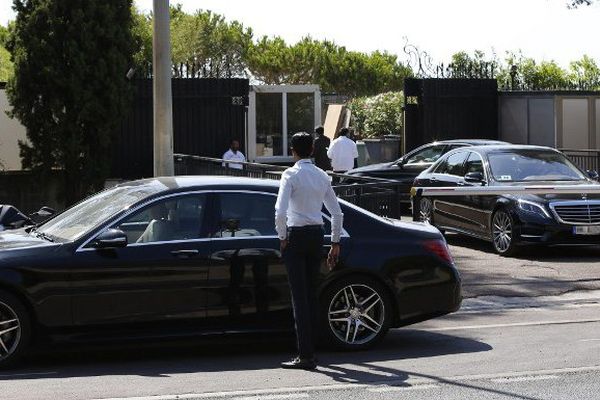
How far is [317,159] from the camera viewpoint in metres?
Result: 21.9

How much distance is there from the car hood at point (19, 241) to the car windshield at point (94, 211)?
0.45ft

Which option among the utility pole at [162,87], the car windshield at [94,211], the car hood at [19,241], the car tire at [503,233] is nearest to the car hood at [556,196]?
the car tire at [503,233]

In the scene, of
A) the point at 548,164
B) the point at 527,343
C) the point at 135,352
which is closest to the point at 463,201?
the point at 548,164

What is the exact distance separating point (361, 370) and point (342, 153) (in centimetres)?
1421

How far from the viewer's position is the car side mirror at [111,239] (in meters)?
8.90

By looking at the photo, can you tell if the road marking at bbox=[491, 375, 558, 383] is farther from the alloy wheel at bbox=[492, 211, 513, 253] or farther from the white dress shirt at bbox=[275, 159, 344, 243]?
the alloy wheel at bbox=[492, 211, 513, 253]

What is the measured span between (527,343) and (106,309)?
11.9 ft

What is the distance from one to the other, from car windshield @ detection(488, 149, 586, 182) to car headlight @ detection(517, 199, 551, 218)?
2.31 feet

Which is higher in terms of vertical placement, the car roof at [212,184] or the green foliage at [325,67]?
the green foliage at [325,67]

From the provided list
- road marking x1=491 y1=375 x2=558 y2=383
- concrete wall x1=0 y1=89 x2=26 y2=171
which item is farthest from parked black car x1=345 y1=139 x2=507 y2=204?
road marking x1=491 y1=375 x2=558 y2=383

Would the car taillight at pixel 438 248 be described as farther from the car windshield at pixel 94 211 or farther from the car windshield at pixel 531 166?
the car windshield at pixel 531 166

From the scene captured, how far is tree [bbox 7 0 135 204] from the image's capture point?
69.1 ft

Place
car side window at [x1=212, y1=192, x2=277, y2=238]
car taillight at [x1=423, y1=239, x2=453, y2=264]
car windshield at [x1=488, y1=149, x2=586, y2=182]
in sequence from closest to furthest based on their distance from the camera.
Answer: car side window at [x1=212, y1=192, x2=277, y2=238] < car taillight at [x1=423, y1=239, x2=453, y2=264] < car windshield at [x1=488, y1=149, x2=586, y2=182]

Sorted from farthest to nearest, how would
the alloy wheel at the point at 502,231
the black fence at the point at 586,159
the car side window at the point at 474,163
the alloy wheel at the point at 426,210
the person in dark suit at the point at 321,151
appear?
the black fence at the point at 586,159, the person in dark suit at the point at 321,151, the alloy wheel at the point at 426,210, the car side window at the point at 474,163, the alloy wheel at the point at 502,231
